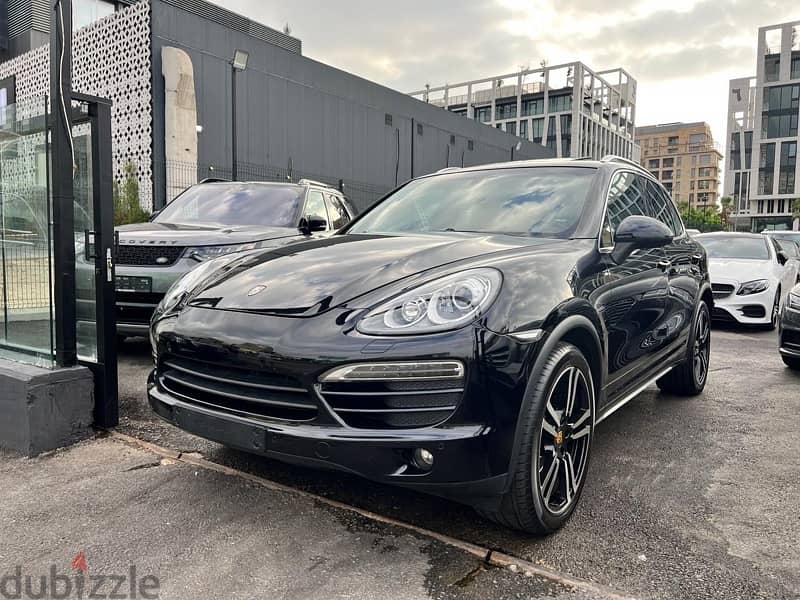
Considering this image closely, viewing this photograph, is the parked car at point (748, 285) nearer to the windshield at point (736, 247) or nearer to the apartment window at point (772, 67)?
the windshield at point (736, 247)

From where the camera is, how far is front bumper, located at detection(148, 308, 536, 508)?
2.12 metres

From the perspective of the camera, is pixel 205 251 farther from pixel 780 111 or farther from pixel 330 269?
pixel 780 111

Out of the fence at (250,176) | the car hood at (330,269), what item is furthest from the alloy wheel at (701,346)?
the fence at (250,176)

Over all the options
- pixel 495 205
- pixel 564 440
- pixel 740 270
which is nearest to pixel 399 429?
pixel 564 440

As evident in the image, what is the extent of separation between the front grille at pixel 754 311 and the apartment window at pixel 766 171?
74.4 metres

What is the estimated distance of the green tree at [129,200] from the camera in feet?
63.6

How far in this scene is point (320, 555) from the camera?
2326 millimetres

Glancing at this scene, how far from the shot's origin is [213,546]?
2.39 metres

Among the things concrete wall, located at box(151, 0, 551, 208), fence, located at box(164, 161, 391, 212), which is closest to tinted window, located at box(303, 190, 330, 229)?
fence, located at box(164, 161, 391, 212)

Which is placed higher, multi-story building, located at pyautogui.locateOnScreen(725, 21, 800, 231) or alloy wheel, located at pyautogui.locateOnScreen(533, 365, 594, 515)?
multi-story building, located at pyautogui.locateOnScreen(725, 21, 800, 231)

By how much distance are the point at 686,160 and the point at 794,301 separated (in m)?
134

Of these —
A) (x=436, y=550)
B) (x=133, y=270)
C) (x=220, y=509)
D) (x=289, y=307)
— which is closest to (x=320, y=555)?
(x=436, y=550)

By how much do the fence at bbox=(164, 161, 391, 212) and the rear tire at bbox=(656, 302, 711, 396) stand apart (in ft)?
36.2

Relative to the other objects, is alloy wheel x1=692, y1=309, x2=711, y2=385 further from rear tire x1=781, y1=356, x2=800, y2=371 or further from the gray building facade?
the gray building facade
